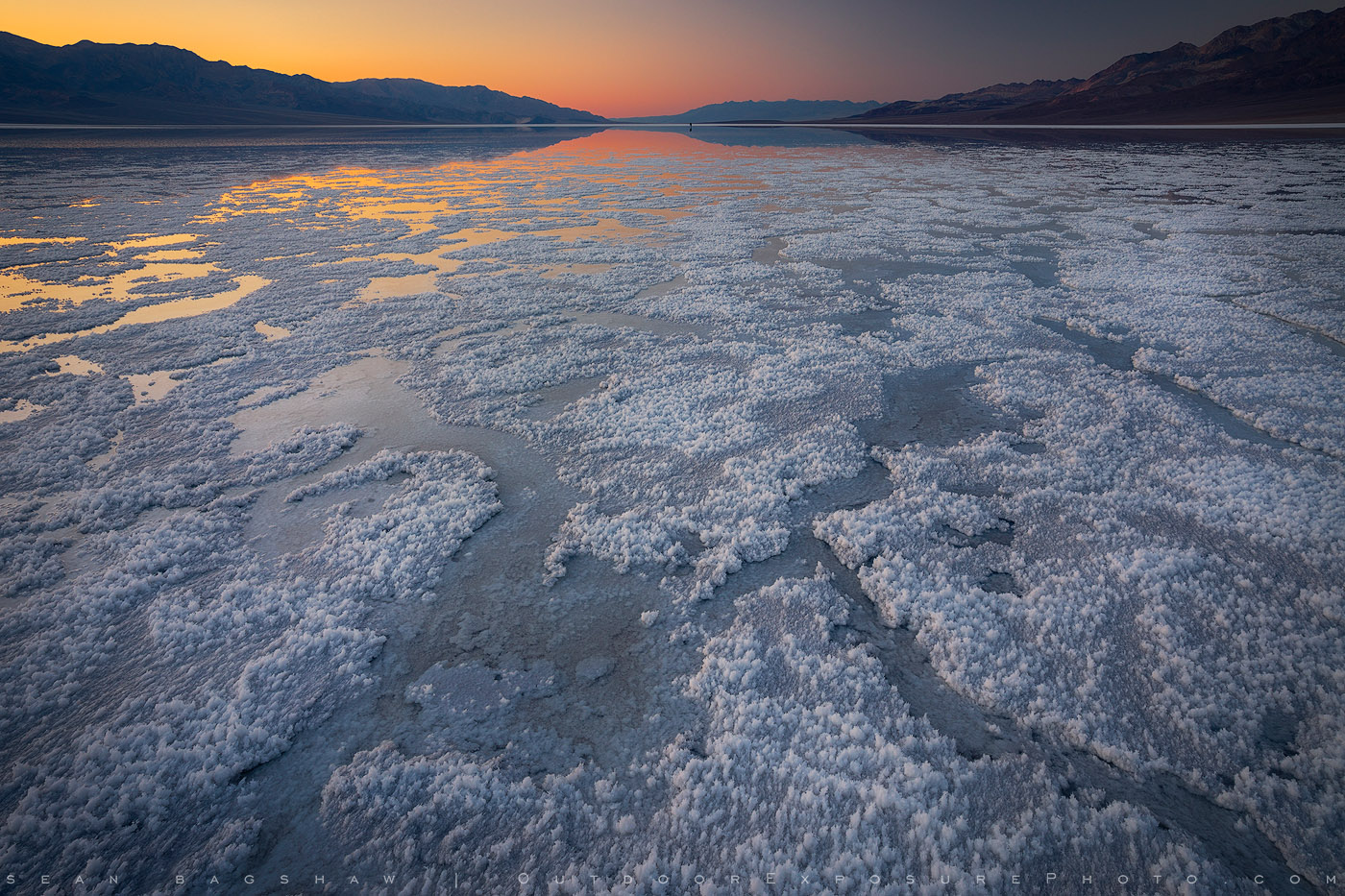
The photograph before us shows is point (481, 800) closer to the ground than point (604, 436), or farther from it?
closer to the ground

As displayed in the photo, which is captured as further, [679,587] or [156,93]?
[156,93]

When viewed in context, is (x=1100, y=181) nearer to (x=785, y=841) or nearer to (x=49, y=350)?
(x=785, y=841)

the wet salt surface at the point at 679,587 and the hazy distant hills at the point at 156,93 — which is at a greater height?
the hazy distant hills at the point at 156,93

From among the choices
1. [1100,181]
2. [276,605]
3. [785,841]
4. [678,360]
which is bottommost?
[785,841]

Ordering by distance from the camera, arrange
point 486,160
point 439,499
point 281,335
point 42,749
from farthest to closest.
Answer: point 486,160 < point 281,335 < point 439,499 < point 42,749

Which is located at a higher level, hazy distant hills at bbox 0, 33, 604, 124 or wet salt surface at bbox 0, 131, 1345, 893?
hazy distant hills at bbox 0, 33, 604, 124

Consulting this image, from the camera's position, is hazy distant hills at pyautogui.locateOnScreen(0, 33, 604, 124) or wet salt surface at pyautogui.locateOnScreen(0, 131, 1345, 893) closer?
wet salt surface at pyautogui.locateOnScreen(0, 131, 1345, 893)

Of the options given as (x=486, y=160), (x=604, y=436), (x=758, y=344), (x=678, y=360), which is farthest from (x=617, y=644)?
(x=486, y=160)

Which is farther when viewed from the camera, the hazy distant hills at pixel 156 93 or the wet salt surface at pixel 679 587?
the hazy distant hills at pixel 156 93
